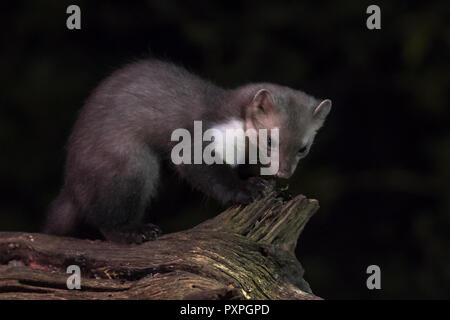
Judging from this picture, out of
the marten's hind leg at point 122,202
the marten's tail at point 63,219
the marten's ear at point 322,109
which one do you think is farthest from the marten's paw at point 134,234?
the marten's ear at point 322,109

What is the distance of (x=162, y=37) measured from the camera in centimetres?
525

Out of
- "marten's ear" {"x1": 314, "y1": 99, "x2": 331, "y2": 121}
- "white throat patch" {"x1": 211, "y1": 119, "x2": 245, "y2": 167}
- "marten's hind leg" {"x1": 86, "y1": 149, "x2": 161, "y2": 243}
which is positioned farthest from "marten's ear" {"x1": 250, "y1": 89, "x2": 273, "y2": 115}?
"marten's hind leg" {"x1": 86, "y1": 149, "x2": 161, "y2": 243}

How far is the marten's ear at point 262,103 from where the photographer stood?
3.47m

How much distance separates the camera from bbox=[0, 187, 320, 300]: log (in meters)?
2.88

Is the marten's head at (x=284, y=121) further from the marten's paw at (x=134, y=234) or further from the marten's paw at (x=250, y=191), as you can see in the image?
the marten's paw at (x=134, y=234)

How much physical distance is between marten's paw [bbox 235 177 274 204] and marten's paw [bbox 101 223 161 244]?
437mm

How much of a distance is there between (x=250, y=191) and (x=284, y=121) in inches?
15.3

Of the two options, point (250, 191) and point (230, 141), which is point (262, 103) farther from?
point (250, 191)

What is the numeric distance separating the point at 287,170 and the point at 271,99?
0.36 m

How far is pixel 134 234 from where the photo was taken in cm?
341

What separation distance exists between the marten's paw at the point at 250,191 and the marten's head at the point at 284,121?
123 millimetres

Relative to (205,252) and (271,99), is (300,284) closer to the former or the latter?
(205,252)

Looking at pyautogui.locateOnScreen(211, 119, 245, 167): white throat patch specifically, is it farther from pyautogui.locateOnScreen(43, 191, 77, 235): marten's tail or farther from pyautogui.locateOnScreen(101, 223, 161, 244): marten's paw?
pyautogui.locateOnScreen(43, 191, 77, 235): marten's tail

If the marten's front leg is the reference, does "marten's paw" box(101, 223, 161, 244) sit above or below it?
below
